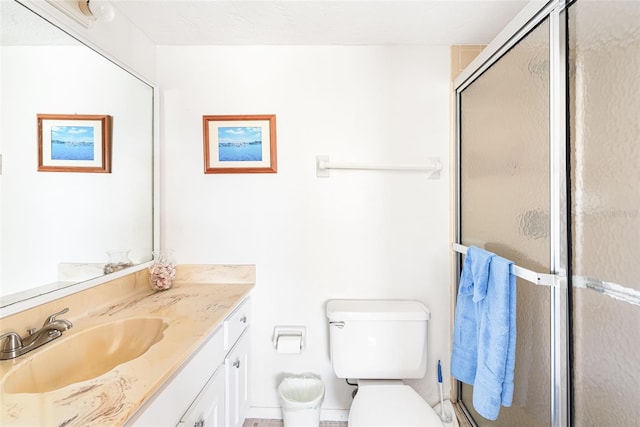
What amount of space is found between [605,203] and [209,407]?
1.53 m

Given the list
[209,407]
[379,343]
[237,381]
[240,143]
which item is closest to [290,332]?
[237,381]

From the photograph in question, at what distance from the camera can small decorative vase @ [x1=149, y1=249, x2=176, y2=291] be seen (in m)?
1.60

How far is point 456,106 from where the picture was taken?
172 centimetres

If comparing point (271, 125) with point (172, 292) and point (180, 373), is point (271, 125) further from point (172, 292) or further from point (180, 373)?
point (180, 373)

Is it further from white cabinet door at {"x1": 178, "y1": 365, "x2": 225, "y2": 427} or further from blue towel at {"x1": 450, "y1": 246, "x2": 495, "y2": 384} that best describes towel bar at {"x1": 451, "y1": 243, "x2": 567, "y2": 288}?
white cabinet door at {"x1": 178, "y1": 365, "x2": 225, "y2": 427}

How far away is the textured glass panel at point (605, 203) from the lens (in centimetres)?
81

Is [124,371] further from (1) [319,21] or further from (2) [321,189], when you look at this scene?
(1) [319,21]

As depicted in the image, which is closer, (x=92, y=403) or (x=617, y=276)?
(x=92, y=403)

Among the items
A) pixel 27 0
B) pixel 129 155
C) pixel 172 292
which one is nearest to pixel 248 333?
pixel 172 292

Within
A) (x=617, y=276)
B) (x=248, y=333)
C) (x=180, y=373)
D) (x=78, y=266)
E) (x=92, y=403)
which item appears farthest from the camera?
(x=248, y=333)

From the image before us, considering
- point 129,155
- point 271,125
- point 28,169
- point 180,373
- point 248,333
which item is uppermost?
point 271,125

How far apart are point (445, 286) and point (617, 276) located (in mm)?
945

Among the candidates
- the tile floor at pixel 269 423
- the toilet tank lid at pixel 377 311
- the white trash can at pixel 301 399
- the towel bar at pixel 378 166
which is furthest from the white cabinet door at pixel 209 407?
the towel bar at pixel 378 166

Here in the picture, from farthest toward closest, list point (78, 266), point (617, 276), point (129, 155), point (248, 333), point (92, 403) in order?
point (248, 333) → point (129, 155) → point (78, 266) → point (617, 276) → point (92, 403)
